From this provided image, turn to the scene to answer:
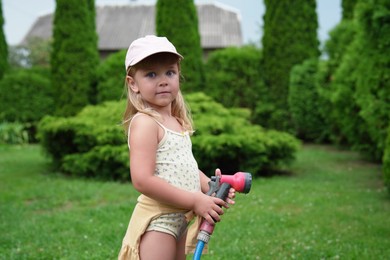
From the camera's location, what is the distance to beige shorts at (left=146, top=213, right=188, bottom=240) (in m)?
2.33

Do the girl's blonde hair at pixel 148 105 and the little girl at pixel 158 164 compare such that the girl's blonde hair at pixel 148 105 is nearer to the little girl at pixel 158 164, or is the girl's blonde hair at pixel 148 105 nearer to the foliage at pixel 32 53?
the little girl at pixel 158 164

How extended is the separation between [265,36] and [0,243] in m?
10.0

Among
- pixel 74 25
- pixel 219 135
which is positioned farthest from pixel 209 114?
pixel 74 25

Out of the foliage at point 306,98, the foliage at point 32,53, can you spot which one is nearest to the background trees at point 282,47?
the foliage at point 306,98

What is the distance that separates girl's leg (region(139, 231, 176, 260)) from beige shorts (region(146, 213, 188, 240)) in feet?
0.06

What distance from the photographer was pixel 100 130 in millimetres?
8414

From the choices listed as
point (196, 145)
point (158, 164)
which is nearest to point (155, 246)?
point (158, 164)

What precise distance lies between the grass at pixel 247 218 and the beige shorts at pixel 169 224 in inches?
72.2

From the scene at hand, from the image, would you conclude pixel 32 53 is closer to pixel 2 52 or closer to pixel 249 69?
pixel 2 52

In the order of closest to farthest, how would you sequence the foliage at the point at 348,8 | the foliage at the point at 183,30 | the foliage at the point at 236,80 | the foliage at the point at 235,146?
the foliage at the point at 235,146
the foliage at the point at 183,30
the foliage at the point at 236,80
the foliage at the point at 348,8

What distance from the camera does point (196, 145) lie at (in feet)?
26.1

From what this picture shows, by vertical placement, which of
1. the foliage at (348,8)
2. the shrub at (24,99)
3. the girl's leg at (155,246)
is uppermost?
the foliage at (348,8)

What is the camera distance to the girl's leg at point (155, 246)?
2.29 metres

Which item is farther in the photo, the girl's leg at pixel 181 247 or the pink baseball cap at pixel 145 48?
the girl's leg at pixel 181 247
